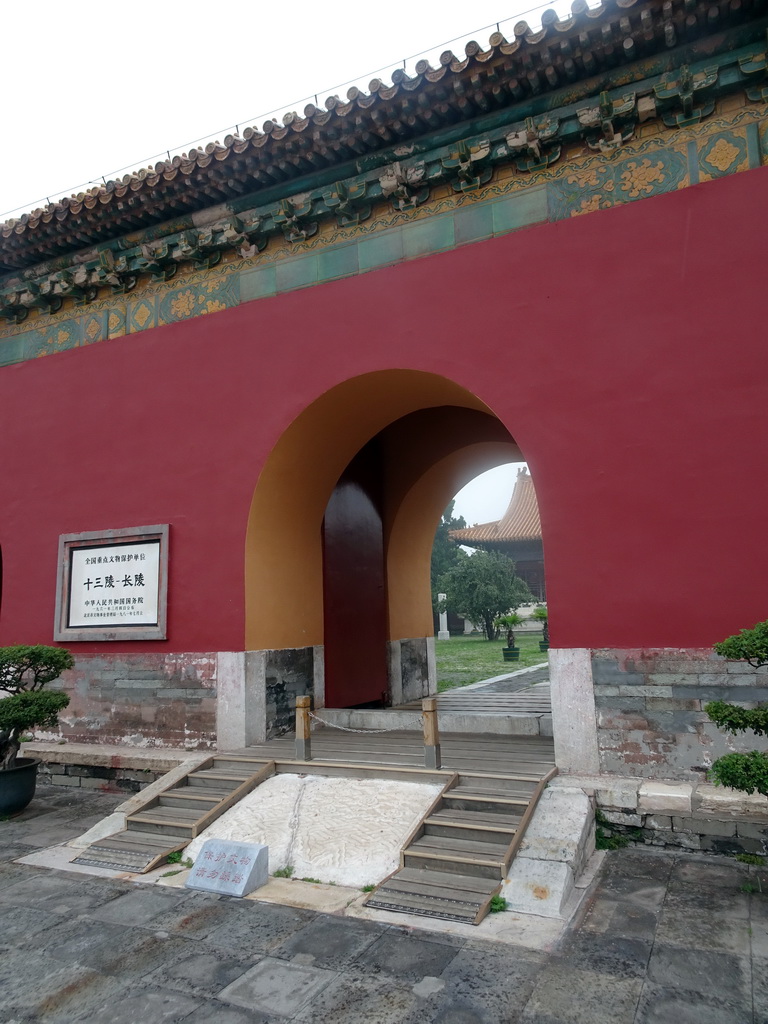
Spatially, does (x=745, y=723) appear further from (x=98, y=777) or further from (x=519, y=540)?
(x=519, y=540)

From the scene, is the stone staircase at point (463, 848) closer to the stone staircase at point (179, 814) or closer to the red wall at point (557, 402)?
the red wall at point (557, 402)

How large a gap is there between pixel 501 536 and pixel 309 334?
21.6 m

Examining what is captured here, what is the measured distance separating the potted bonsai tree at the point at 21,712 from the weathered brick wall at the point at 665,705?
13.1 feet

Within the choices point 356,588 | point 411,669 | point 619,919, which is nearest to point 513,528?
point 411,669

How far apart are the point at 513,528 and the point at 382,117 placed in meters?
22.8

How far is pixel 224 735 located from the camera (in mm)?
5688

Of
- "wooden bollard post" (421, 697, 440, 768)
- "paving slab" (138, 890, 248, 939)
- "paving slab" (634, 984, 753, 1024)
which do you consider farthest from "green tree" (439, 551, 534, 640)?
"paving slab" (634, 984, 753, 1024)

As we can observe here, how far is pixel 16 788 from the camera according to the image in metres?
5.26

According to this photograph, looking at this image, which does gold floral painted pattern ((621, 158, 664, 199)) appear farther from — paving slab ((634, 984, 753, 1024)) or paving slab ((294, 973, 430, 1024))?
paving slab ((294, 973, 430, 1024))

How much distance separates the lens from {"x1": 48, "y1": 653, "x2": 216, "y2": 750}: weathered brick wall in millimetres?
5816

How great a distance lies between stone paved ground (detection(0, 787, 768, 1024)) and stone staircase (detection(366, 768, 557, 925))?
0.24 m

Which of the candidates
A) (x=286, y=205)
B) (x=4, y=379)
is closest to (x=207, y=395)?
(x=286, y=205)

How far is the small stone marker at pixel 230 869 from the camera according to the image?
365 centimetres

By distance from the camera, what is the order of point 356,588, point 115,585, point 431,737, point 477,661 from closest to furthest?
point 431,737 < point 115,585 < point 356,588 < point 477,661
